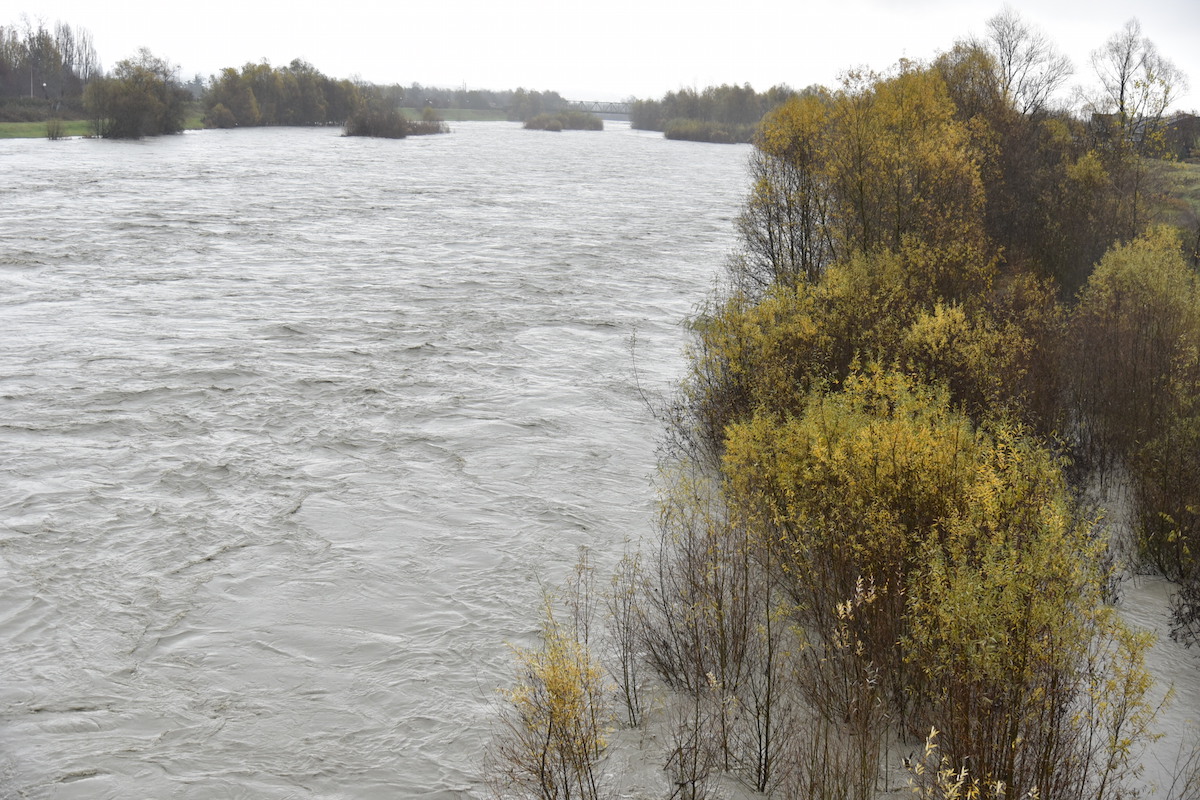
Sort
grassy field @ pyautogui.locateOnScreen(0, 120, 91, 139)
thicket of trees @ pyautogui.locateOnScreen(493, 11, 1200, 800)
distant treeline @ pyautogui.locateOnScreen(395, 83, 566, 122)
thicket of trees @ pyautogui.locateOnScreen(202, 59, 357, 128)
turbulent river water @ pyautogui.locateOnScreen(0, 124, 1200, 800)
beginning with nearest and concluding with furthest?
1. thicket of trees @ pyautogui.locateOnScreen(493, 11, 1200, 800)
2. turbulent river water @ pyautogui.locateOnScreen(0, 124, 1200, 800)
3. grassy field @ pyautogui.locateOnScreen(0, 120, 91, 139)
4. thicket of trees @ pyautogui.locateOnScreen(202, 59, 357, 128)
5. distant treeline @ pyautogui.locateOnScreen(395, 83, 566, 122)

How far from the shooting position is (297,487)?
13.4 m

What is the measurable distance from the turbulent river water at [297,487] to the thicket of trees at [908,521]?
124cm

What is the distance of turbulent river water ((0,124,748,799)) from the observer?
8.63 m

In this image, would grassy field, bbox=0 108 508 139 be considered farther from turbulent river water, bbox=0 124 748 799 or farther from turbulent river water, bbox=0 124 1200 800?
turbulent river water, bbox=0 124 1200 800

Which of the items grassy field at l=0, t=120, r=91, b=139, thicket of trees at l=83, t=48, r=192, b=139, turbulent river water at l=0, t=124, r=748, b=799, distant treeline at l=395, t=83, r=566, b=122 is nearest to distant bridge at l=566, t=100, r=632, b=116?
distant treeline at l=395, t=83, r=566, b=122

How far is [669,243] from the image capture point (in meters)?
34.8

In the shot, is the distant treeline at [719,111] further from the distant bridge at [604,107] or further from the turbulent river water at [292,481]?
the turbulent river water at [292,481]

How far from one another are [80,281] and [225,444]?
12025 mm

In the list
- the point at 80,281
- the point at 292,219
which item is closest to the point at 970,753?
the point at 80,281

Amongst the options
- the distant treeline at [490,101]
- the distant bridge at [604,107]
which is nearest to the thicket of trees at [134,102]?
the distant treeline at [490,101]

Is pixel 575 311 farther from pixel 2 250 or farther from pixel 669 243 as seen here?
pixel 2 250

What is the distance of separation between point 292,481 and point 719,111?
10506cm

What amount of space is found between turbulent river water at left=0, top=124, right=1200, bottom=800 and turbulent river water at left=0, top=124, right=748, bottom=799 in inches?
1.7

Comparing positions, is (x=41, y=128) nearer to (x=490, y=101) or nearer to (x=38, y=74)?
(x=38, y=74)
